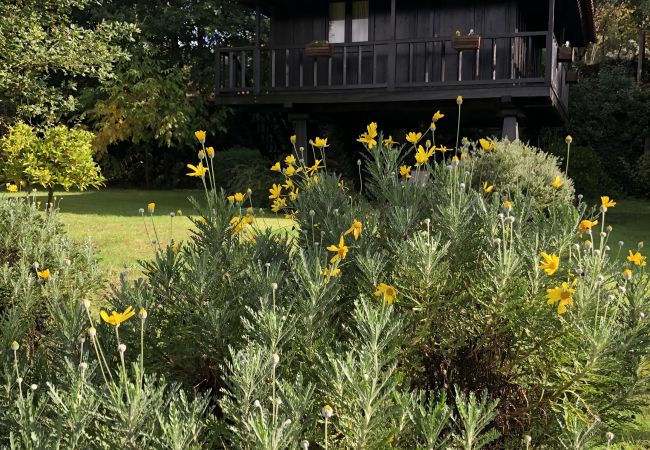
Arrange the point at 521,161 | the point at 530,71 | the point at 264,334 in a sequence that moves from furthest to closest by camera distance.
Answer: the point at 530,71, the point at 521,161, the point at 264,334

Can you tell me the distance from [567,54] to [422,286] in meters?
13.2

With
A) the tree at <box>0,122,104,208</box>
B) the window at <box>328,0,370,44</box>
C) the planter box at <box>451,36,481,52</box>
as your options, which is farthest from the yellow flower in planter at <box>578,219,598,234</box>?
the window at <box>328,0,370,44</box>

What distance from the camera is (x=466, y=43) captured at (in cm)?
1191

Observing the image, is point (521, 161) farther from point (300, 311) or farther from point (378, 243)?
point (300, 311)

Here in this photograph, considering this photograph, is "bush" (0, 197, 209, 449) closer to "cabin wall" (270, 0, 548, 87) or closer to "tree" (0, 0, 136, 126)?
"tree" (0, 0, 136, 126)

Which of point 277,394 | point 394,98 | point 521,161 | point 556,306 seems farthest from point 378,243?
point 394,98

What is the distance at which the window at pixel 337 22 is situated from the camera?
1491 cm

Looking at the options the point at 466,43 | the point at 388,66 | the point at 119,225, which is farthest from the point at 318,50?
the point at 119,225

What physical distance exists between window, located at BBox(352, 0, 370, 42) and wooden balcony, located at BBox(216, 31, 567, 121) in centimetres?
64

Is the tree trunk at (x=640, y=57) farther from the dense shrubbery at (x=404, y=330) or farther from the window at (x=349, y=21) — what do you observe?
the dense shrubbery at (x=404, y=330)

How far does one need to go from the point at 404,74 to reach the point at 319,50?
6.92 feet

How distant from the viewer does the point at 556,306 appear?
6.75ft

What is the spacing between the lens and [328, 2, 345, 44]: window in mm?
14906

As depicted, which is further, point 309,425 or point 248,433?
point 309,425
